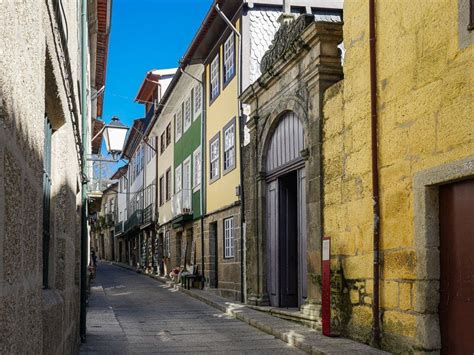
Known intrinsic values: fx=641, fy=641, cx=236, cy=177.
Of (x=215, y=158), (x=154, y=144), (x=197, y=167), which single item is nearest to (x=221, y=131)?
(x=215, y=158)

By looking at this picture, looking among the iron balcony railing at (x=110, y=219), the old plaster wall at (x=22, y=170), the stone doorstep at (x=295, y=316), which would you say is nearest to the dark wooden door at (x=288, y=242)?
the stone doorstep at (x=295, y=316)

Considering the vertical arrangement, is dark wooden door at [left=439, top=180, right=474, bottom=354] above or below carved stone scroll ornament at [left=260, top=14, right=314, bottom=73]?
below

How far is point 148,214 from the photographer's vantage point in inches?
1245

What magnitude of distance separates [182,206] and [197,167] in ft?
7.12

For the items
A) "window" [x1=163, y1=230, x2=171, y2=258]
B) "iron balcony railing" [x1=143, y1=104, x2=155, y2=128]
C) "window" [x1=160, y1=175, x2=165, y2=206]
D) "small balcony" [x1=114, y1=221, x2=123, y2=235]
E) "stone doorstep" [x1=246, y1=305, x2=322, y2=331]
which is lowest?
"stone doorstep" [x1=246, y1=305, x2=322, y2=331]

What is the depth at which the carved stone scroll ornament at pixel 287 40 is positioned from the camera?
10.4 m

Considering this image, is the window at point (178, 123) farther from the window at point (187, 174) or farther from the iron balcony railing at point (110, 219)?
the iron balcony railing at point (110, 219)

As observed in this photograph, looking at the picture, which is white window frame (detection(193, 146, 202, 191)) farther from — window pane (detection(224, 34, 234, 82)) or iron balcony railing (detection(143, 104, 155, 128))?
iron balcony railing (detection(143, 104, 155, 128))

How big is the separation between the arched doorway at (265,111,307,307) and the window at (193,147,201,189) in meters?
8.02

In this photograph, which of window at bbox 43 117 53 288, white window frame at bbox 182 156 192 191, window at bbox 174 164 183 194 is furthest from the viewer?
window at bbox 174 164 183 194

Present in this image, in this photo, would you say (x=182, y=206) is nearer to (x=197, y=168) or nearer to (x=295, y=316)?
(x=197, y=168)

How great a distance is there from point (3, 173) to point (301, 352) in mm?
7062

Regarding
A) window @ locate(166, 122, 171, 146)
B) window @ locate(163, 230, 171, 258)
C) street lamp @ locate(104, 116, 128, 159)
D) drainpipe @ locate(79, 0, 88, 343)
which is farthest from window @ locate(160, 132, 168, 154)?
drainpipe @ locate(79, 0, 88, 343)

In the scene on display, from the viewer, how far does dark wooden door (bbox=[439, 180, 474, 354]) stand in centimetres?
601
